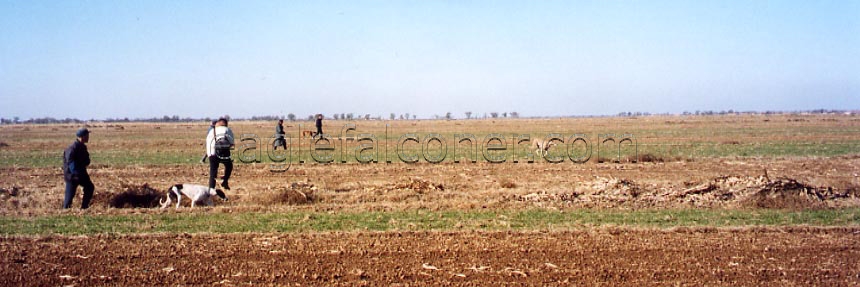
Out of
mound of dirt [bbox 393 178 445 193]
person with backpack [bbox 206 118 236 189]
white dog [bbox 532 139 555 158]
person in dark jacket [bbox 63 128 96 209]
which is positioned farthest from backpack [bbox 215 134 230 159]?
white dog [bbox 532 139 555 158]

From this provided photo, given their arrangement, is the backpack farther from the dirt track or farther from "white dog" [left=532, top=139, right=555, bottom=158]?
"white dog" [left=532, top=139, right=555, bottom=158]

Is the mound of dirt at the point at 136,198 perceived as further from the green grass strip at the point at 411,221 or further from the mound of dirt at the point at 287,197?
the mound of dirt at the point at 287,197

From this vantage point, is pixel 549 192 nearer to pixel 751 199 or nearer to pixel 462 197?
pixel 462 197

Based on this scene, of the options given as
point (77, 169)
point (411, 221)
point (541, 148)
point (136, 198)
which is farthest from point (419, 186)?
point (541, 148)

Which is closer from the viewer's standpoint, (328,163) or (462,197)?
(462,197)

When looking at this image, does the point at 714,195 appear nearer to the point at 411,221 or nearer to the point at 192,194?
the point at 411,221

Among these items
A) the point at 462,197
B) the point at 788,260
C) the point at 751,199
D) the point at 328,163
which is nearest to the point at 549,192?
the point at 462,197

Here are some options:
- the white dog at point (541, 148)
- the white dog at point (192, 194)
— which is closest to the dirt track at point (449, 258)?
the white dog at point (192, 194)

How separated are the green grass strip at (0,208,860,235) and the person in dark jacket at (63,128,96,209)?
0.70m

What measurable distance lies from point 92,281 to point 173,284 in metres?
0.96

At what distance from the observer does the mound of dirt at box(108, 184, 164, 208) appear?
1181cm

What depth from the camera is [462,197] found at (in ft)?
42.2

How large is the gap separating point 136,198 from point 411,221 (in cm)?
590

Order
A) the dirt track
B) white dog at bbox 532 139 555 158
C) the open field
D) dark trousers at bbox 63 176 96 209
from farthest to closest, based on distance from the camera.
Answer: white dog at bbox 532 139 555 158
dark trousers at bbox 63 176 96 209
the open field
the dirt track
